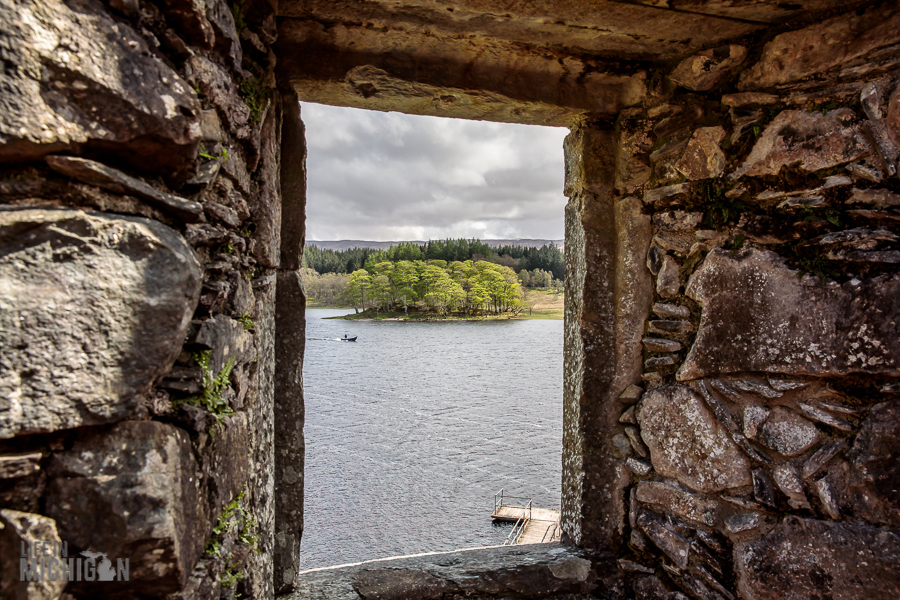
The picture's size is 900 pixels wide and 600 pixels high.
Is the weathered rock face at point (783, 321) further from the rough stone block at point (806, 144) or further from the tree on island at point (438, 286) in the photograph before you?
the tree on island at point (438, 286)

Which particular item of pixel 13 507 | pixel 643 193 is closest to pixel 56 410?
pixel 13 507

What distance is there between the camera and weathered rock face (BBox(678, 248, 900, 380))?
5.41 feet

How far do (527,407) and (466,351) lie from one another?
1254cm

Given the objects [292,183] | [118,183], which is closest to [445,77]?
[292,183]

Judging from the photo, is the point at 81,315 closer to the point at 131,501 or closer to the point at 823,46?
the point at 131,501

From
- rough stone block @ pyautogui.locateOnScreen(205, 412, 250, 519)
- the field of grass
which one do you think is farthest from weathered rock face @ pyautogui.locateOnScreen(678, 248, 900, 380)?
the field of grass

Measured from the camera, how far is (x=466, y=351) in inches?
1550

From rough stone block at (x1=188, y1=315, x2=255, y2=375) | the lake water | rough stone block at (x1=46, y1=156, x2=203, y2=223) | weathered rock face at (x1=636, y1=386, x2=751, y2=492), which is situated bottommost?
the lake water

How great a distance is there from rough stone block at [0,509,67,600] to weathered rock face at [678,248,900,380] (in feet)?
6.34

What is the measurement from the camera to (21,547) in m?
0.76

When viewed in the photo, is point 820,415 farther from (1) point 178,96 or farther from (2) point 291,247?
(1) point 178,96

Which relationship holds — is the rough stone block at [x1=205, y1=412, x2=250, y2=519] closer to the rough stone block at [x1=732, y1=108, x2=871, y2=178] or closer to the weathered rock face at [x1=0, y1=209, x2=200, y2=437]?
the weathered rock face at [x1=0, y1=209, x2=200, y2=437]

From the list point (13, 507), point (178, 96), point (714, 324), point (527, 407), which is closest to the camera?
point (13, 507)

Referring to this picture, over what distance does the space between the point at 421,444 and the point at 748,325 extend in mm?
22154
